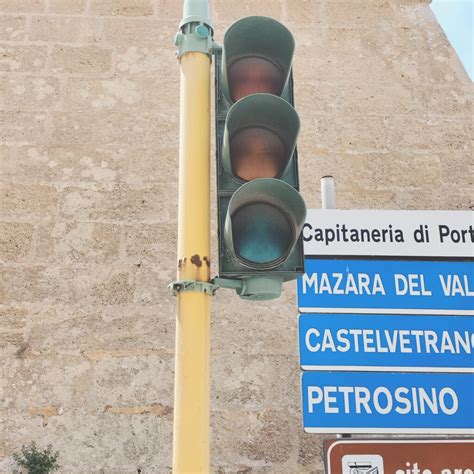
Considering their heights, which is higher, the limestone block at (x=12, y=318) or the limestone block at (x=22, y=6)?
the limestone block at (x=22, y=6)

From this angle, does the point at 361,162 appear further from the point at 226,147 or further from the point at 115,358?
the point at 226,147

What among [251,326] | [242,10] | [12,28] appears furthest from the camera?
[242,10]

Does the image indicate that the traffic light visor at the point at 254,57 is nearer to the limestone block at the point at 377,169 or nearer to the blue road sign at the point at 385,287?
the blue road sign at the point at 385,287

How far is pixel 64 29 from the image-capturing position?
416 cm

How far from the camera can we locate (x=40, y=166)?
3787 millimetres

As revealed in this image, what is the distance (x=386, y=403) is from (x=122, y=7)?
3098 millimetres

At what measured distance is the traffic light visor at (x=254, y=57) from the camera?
1.71 meters

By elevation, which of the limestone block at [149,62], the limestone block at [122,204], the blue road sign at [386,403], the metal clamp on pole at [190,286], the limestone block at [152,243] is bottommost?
the blue road sign at [386,403]

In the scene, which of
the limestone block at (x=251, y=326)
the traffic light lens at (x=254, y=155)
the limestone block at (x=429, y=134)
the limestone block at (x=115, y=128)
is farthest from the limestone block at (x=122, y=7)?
the traffic light lens at (x=254, y=155)

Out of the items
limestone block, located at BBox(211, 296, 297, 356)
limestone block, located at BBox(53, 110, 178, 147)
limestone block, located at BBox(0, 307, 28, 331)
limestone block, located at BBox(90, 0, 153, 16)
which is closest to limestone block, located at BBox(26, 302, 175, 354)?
limestone block, located at BBox(0, 307, 28, 331)

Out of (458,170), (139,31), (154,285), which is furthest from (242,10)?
(154,285)

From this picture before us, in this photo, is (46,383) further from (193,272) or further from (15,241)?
(193,272)

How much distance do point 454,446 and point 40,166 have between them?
2.71 meters

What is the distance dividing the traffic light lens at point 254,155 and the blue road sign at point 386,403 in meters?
1.10
